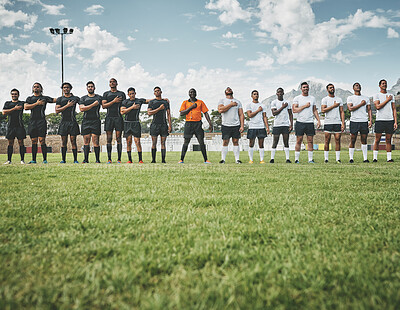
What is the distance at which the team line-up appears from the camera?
874 centimetres

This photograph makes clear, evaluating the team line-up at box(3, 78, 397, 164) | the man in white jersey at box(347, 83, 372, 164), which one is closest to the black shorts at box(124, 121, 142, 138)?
the team line-up at box(3, 78, 397, 164)

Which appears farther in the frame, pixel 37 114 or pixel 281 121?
pixel 281 121

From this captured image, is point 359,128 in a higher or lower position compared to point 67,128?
lower

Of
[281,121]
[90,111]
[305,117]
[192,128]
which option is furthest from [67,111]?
[305,117]

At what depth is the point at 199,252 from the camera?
1.61 meters

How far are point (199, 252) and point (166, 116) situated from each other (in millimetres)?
8217

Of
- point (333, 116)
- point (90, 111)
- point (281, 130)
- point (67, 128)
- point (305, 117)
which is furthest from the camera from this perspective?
point (281, 130)

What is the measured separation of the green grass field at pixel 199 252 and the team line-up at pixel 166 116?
6216mm

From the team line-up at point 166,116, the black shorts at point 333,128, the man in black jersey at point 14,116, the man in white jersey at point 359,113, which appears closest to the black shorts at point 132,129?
the team line-up at point 166,116

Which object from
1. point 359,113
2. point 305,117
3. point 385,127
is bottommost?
point 385,127

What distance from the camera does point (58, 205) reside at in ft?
9.05

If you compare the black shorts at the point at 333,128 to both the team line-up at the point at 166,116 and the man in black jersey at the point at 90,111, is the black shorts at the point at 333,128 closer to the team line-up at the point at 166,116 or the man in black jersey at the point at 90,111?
the team line-up at the point at 166,116

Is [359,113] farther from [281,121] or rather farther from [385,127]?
[281,121]

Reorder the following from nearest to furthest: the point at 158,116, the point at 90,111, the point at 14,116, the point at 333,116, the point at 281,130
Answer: the point at 14,116, the point at 90,111, the point at 158,116, the point at 333,116, the point at 281,130
